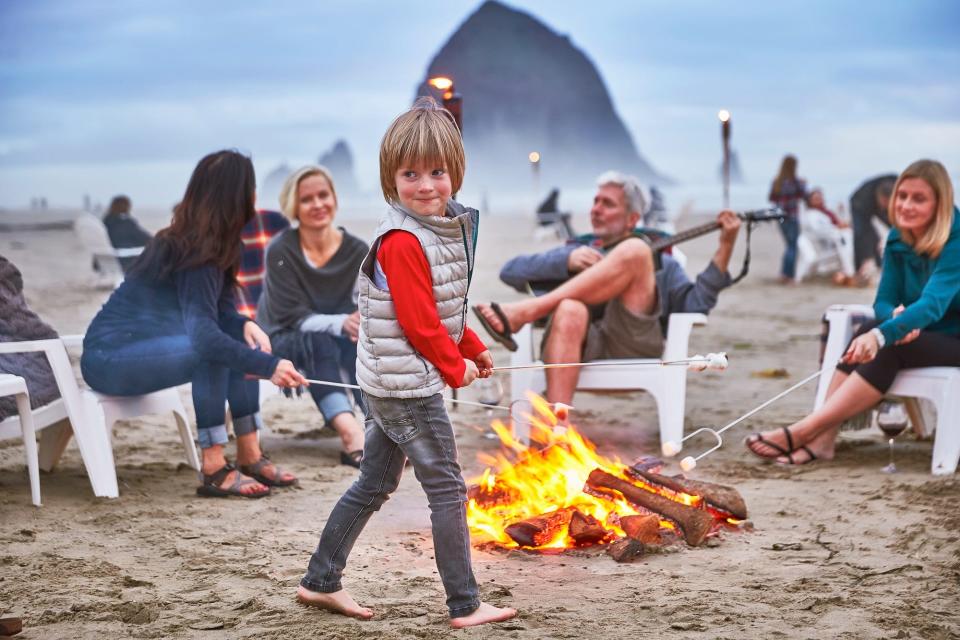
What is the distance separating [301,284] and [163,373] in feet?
3.35

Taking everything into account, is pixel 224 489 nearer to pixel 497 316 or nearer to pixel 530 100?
pixel 497 316

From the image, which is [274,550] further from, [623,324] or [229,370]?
[623,324]

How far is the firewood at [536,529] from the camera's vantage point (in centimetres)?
355

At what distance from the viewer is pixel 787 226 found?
13.4 m

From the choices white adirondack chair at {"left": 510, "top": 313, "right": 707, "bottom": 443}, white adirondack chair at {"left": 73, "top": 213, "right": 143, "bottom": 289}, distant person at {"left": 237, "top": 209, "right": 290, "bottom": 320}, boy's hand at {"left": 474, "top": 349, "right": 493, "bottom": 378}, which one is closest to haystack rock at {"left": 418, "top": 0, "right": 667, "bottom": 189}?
white adirondack chair at {"left": 73, "top": 213, "right": 143, "bottom": 289}

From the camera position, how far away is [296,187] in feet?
16.7

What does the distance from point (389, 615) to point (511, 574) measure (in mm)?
509

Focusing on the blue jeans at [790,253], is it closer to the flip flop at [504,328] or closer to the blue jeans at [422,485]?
the flip flop at [504,328]

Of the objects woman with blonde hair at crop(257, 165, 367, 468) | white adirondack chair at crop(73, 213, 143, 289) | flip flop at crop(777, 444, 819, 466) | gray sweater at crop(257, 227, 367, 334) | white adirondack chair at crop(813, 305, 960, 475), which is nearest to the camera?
white adirondack chair at crop(813, 305, 960, 475)

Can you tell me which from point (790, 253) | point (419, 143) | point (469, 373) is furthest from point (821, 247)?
point (419, 143)

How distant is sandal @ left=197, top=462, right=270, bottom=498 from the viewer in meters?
4.30

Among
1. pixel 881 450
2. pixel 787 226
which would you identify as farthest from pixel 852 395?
pixel 787 226

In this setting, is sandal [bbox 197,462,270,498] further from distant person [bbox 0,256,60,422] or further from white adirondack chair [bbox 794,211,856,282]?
white adirondack chair [bbox 794,211,856,282]

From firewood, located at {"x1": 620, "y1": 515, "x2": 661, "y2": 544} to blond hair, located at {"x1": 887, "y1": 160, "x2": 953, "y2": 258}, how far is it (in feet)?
6.21
